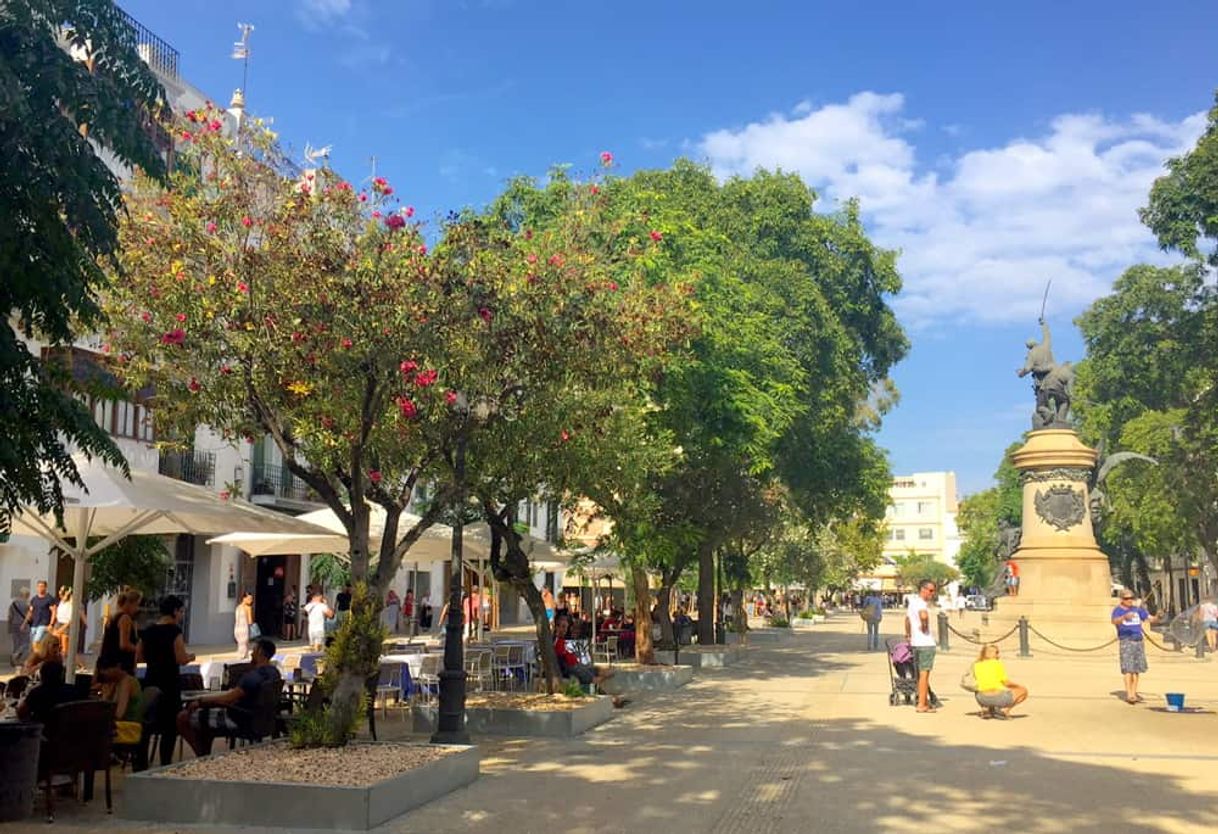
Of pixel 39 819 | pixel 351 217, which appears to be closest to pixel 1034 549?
pixel 351 217

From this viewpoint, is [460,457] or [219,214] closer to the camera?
[219,214]

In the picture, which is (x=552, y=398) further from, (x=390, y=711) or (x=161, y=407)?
(x=390, y=711)

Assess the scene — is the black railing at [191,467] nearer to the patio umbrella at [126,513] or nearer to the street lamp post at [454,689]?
the patio umbrella at [126,513]

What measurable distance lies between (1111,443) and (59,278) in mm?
52313

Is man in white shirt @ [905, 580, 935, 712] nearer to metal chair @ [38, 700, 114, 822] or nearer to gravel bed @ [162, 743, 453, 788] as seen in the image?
gravel bed @ [162, 743, 453, 788]

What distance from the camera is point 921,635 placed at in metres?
16.0

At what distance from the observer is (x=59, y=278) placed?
6.82 m

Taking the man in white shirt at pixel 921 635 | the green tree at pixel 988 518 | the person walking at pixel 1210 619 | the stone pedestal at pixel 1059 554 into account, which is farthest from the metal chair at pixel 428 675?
the green tree at pixel 988 518

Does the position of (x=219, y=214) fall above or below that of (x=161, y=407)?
above

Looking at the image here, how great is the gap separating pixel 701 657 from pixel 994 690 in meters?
10.9

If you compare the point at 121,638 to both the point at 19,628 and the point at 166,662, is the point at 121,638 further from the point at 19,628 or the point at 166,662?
the point at 19,628

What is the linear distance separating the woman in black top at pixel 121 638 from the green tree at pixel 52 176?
3.07m

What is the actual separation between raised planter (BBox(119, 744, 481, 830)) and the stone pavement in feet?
0.72

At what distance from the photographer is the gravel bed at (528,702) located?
1310 cm
